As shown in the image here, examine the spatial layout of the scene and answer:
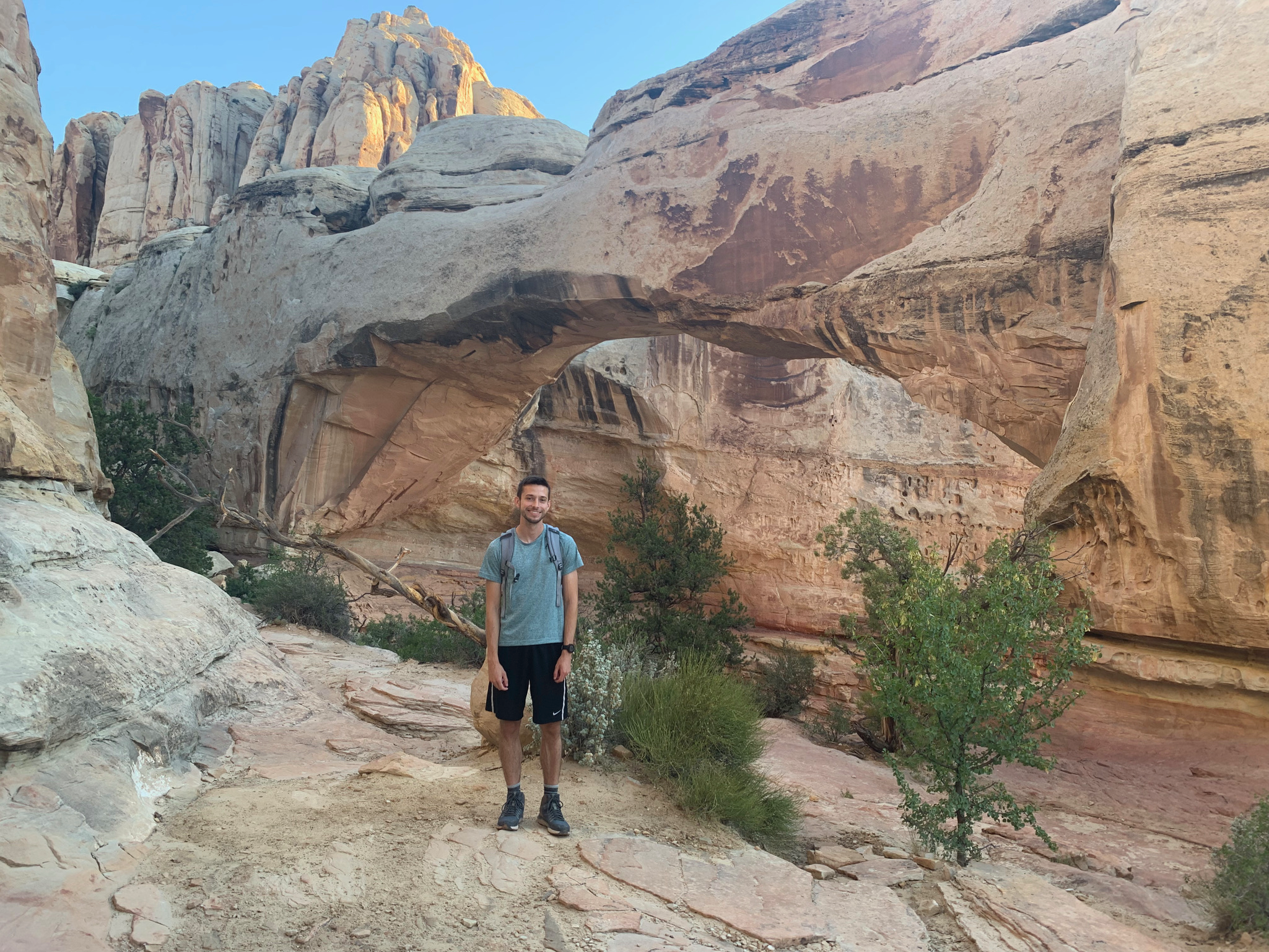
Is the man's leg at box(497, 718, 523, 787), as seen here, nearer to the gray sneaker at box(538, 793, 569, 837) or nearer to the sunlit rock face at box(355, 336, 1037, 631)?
the gray sneaker at box(538, 793, 569, 837)

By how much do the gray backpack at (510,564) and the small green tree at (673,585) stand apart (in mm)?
7220

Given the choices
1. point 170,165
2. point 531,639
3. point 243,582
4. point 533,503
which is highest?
point 170,165

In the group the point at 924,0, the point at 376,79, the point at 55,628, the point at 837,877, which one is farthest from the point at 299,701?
the point at 376,79

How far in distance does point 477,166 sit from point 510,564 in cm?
1052

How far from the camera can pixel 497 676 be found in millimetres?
3229

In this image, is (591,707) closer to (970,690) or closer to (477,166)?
(970,690)

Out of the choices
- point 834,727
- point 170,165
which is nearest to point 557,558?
point 834,727

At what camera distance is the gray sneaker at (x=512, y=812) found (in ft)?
10.5

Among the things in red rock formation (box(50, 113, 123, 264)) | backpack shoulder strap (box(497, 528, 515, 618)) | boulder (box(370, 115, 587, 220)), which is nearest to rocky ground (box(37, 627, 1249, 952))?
backpack shoulder strap (box(497, 528, 515, 618))

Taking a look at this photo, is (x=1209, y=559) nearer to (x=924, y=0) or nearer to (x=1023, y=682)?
(x=1023, y=682)

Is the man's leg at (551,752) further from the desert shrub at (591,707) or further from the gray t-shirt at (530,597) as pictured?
the desert shrub at (591,707)

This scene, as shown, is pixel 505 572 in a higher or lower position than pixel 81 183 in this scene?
lower

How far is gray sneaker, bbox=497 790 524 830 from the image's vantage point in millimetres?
3211

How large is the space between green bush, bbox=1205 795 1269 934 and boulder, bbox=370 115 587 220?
404 inches
